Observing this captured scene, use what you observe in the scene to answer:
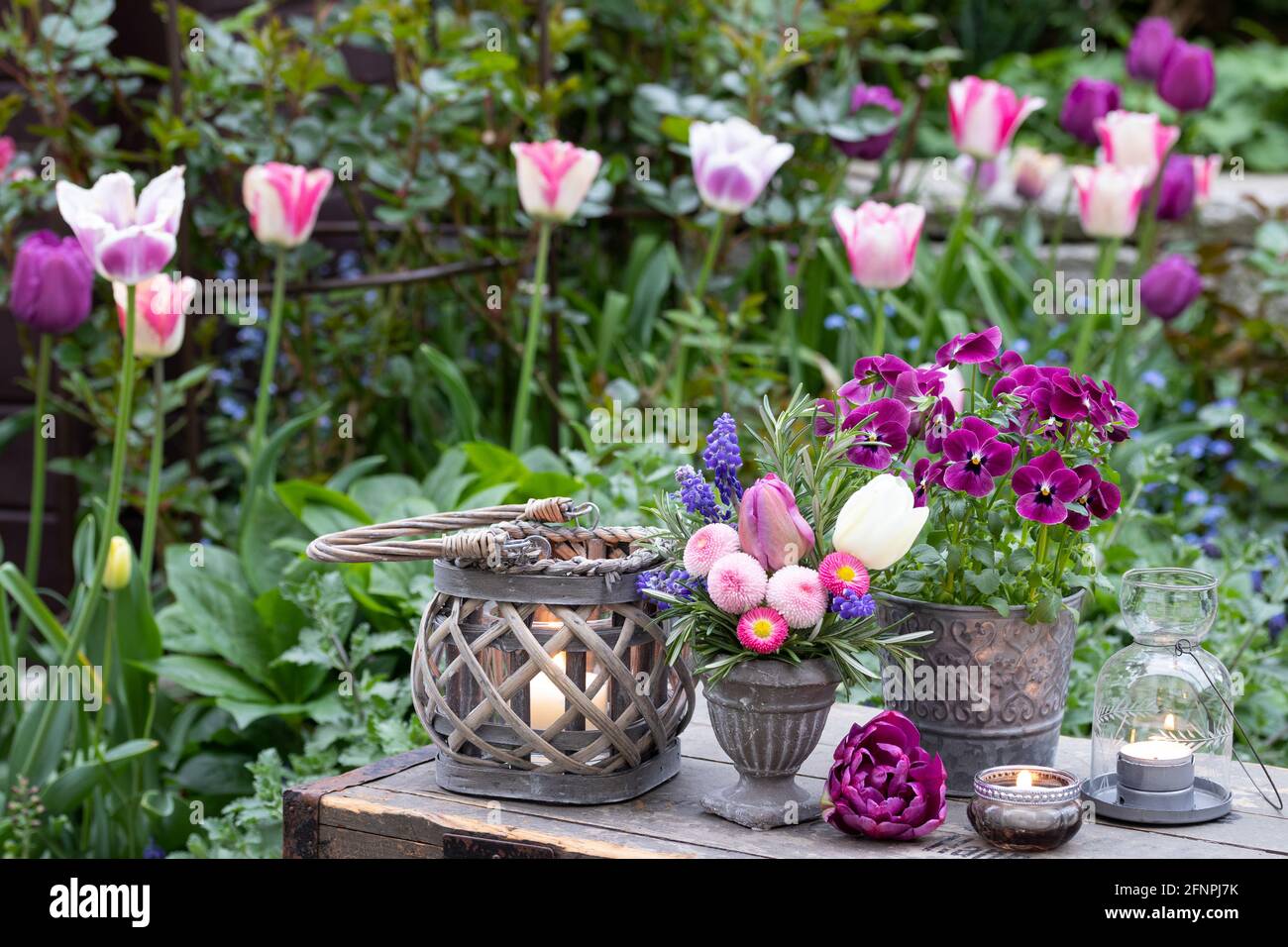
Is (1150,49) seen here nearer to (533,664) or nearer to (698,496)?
(698,496)

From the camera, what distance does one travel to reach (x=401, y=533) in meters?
1.28

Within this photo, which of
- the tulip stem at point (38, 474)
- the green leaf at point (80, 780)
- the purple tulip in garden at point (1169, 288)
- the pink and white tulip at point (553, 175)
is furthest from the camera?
the purple tulip in garden at point (1169, 288)

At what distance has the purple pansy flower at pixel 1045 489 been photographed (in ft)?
3.90

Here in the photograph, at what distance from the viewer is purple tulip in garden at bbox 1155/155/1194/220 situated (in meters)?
3.04

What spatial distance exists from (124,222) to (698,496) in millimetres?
898

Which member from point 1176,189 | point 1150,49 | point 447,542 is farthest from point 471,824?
point 1150,49

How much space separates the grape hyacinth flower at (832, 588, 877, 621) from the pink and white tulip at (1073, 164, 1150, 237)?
172 centimetres

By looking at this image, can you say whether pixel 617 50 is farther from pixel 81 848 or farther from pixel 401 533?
pixel 401 533

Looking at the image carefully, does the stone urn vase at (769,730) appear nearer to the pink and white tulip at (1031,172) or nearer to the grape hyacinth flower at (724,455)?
the grape hyacinth flower at (724,455)

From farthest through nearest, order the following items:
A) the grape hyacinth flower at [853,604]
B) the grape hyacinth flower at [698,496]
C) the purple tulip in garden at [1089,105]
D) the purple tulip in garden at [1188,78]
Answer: the purple tulip in garden at [1089,105] < the purple tulip in garden at [1188,78] < the grape hyacinth flower at [698,496] < the grape hyacinth flower at [853,604]

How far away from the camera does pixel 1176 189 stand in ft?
9.96

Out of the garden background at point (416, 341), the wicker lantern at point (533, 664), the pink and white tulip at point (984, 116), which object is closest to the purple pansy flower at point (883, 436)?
the wicker lantern at point (533, 664)

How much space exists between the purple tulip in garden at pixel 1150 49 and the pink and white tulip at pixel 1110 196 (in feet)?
2.17
